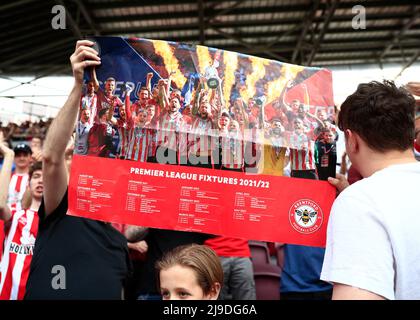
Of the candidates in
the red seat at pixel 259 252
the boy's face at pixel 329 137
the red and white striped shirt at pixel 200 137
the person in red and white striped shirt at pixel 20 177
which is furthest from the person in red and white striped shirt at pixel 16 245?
the boy's face at pixel 329 137

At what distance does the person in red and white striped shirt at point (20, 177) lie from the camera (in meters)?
3.85

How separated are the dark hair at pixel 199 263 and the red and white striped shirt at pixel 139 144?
43 centimetres

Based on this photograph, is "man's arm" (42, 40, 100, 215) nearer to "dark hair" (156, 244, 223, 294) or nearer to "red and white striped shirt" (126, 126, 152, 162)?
"red and white striped shirt" (126, 126, 152, 162)

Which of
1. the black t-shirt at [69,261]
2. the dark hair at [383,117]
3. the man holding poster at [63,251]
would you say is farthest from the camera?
the black t-shirt at [69,261]

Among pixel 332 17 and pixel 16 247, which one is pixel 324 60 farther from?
pixel 16 247

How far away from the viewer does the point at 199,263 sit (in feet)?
5.20

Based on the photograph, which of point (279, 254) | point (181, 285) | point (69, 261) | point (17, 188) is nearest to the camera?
point (181, 285)

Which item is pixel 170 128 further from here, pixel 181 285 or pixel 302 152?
pixel 181 285

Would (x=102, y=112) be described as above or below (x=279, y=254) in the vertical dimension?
above

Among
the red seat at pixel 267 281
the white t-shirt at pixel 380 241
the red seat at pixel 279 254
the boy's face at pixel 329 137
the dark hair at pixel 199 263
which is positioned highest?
the boy's face at pixel 329 137

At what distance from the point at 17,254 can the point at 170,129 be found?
1.54 m

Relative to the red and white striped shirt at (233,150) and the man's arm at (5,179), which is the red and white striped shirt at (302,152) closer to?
the red and white striped shirt at (233,150)

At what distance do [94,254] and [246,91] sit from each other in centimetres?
98

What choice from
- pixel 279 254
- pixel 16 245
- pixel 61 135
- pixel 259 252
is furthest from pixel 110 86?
pixel 279 254
